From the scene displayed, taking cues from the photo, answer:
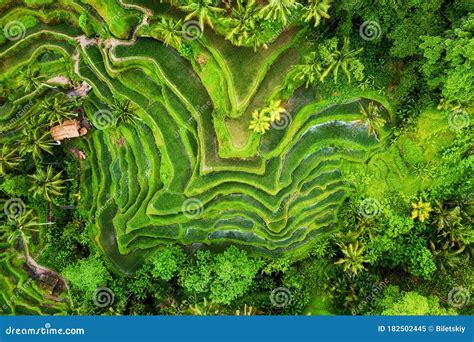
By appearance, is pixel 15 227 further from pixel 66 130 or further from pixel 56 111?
pixel 56 111

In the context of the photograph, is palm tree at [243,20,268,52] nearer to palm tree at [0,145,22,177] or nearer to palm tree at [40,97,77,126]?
palm tree at [40,97,77,126]

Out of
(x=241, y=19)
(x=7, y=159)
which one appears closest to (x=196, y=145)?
(x=241, y=19)

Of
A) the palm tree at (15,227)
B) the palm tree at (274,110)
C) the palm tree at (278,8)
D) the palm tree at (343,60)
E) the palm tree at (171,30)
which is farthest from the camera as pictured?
the palm tree at (15,227)

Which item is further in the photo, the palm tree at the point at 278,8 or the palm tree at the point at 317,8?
the palm tree at the point at 317,8

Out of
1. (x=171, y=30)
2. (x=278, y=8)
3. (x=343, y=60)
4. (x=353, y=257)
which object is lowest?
(x=353, y=257)

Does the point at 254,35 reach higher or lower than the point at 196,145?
higher

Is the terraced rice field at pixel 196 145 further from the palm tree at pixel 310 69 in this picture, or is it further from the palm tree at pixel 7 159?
the palm tree at pixel 7 159

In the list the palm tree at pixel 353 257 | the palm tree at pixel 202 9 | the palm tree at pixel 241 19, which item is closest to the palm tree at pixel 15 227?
the palm tree at pixel 202 9

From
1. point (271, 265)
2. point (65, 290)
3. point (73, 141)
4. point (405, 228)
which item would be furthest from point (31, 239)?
point (405, 228)
